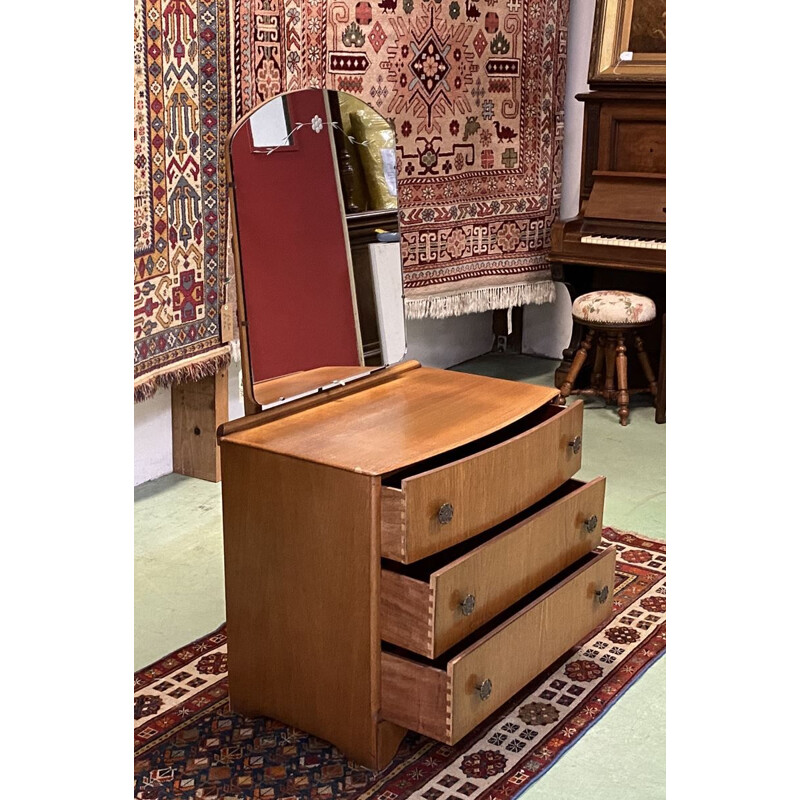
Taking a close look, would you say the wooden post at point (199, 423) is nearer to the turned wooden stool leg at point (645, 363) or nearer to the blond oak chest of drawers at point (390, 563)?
the blond oak chest of drawers at point (390, 563)

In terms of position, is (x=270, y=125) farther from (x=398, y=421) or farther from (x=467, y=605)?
(x=467, y=605)

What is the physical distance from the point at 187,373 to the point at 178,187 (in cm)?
57

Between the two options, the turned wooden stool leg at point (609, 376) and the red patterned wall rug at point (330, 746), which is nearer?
the red patterned wall rug at point (330, 746)

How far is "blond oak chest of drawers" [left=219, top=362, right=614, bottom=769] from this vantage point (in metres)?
1.88

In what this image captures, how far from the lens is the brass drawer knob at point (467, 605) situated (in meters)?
1.94

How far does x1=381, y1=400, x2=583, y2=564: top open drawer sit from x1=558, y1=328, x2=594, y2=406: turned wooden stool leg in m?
2.14

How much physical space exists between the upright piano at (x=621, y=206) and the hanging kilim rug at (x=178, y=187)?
1767mm

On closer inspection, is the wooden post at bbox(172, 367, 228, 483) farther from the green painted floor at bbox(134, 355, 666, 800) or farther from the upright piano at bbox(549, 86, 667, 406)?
the upright piano at bbox(549, 86, 667, 406)

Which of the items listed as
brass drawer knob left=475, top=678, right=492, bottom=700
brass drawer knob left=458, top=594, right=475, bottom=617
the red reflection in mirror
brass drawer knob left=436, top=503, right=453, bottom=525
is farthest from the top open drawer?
the red reflection in mirror

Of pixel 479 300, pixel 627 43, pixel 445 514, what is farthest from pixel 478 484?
pixel 627 43

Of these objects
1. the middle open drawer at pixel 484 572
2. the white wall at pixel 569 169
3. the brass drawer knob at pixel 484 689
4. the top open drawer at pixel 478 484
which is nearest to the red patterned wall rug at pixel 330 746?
the brass drawer knob at pixel 484 689

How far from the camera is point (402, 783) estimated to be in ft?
6.46
